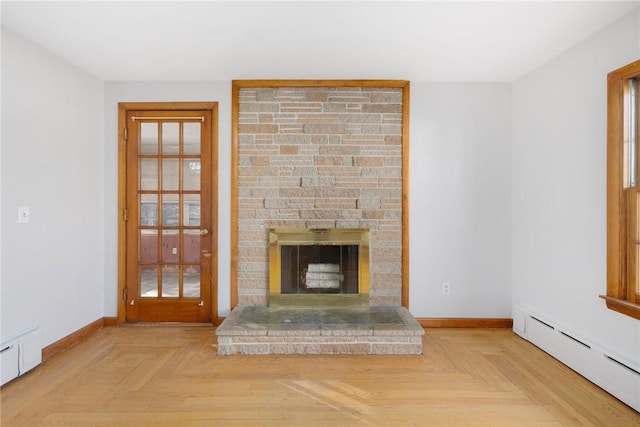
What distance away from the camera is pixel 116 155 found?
3279mm

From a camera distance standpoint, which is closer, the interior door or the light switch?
the light switch

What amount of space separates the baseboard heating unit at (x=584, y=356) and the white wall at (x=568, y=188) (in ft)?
0.17

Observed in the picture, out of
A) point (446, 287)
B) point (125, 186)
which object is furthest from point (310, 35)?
point (446, 287)

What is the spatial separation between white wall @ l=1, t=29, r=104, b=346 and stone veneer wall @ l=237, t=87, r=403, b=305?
132 centimetres

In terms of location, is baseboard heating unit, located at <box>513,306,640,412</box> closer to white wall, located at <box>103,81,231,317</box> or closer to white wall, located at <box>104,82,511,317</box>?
white wall, located at <box>104,82,511,317</box>

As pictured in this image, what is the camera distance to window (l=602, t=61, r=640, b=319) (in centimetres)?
209

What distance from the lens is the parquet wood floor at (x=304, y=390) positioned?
192 centimetres

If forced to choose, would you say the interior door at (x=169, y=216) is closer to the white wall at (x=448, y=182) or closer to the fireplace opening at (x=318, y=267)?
the white wall at (x=448, y=182)

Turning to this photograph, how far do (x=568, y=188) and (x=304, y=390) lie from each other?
2.34 meters

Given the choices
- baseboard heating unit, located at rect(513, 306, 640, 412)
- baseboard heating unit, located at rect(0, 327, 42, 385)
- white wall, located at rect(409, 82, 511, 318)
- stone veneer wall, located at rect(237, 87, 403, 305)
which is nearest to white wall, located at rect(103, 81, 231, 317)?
stone veneer wall, located at rect(237, 87, 403, 305)

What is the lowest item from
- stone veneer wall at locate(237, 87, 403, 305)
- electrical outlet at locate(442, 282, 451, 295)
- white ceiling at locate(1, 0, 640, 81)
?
electrical outlet at locate(442, 282, 451, 295)

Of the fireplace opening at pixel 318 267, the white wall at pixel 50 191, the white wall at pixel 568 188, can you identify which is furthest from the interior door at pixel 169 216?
the white wall at pixel 568 188

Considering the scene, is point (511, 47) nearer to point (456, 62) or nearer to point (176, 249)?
point (456, 62)

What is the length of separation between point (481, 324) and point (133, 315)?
130 inches
